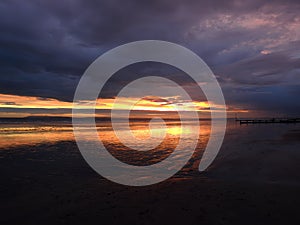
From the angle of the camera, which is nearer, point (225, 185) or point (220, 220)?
point (220, 220)

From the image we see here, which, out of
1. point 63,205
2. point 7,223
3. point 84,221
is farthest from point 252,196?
point 7,223

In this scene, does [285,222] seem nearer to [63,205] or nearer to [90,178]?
[63,205]

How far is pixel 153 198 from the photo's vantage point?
8555mm

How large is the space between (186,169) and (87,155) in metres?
8.61

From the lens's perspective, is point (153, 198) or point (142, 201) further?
point (153, 198)

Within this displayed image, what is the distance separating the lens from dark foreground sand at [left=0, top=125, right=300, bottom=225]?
6.82 meters

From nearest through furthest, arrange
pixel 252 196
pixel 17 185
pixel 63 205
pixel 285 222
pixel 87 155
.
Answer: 1. pixel 285 222
2. pixel 63 205
3. pixel 252 196
4. pixel 17 185
5. pixel 87 155

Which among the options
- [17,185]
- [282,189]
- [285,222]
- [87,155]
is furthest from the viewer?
[87,155]

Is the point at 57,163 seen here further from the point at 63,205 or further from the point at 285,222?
the point at 285,222

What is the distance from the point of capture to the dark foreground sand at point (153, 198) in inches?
269

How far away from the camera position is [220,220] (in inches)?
262

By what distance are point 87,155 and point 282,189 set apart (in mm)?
13844

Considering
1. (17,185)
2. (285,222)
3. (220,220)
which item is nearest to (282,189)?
(285,222)

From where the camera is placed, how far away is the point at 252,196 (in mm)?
8617
